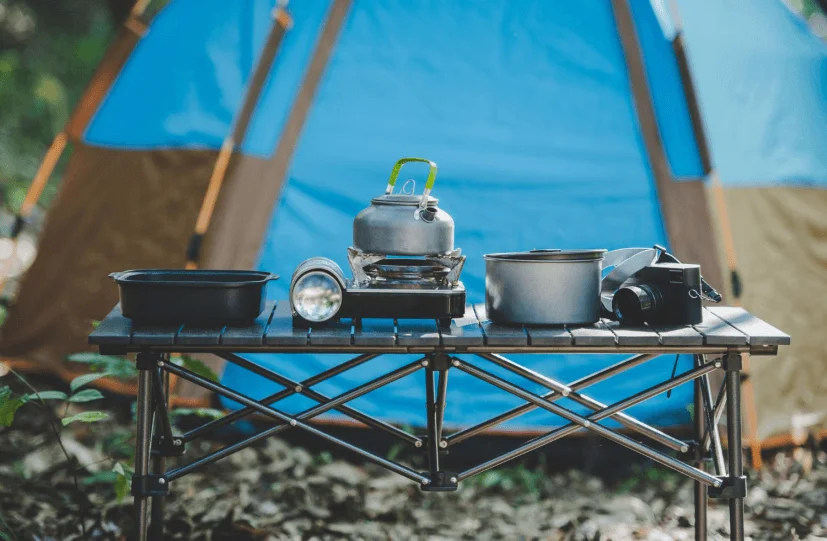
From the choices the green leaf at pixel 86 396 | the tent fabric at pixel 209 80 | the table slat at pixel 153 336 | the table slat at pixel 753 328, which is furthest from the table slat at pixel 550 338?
the tent fabric at pixel 209 80

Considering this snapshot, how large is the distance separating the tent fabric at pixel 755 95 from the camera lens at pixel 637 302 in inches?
59.5

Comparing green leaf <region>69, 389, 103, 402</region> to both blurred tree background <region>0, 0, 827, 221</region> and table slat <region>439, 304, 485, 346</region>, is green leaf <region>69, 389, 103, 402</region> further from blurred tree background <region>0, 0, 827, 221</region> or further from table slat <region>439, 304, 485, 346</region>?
blurred tree background <region>0, 0, 827, 221</region>

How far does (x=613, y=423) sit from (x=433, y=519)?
831 millimetres

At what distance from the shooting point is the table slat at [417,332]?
210 cm

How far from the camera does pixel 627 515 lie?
10.7 feet

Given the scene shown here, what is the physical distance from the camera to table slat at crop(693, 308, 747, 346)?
2139 millimetres

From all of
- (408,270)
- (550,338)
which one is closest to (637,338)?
(550,338)

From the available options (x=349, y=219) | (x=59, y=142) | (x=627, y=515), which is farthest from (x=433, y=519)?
(x=59, y=142)

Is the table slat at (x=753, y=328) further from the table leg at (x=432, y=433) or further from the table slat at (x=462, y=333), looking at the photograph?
the table leg at (x=432, y=433)

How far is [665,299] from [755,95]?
5.87ft

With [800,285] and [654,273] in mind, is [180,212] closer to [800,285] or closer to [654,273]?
[654,273]

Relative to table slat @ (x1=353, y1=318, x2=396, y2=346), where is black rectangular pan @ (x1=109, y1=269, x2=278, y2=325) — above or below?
above

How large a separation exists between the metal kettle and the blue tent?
4.40 feet

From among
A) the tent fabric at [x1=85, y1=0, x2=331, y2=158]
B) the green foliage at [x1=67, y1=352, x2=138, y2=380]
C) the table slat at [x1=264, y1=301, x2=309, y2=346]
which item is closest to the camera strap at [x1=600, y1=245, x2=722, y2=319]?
the table slat at [x1=264, y1=301, x2=309, y2=346]
